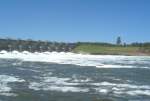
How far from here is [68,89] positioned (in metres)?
36.7

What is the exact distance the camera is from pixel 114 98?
104ft

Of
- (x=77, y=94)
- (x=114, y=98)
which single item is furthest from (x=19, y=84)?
(x=114, y=98)

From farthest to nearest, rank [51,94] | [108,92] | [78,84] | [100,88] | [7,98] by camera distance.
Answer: [78,84], [100,88], [108,92], [51,94], [7,98]

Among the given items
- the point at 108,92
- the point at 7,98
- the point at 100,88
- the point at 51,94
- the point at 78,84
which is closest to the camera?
the point at 7,98

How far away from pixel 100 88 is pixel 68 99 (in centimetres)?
772

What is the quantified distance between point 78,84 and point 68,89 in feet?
15.2

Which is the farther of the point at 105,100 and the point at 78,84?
the point at 78,84

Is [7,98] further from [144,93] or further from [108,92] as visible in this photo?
[144,93]

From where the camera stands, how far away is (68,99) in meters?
30.7

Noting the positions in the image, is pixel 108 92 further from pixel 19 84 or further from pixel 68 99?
pixel 19 84

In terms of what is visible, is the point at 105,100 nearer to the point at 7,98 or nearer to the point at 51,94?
the point at 51,94

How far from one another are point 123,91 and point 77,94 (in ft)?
15.3

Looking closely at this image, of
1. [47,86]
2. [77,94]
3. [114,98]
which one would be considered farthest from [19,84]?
[114,98]

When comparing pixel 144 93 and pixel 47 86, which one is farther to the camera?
pixel 47 86
